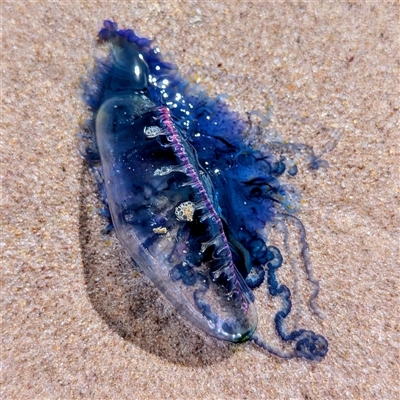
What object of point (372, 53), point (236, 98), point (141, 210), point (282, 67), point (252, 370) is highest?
point (372, 53)

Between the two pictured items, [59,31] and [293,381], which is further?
[59,31]

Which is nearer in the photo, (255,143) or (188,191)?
(188,191)

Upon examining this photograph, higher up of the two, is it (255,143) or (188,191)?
(255,143)

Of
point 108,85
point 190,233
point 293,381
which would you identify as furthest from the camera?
point 108,85

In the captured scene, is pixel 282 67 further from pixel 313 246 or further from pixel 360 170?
pixel 313 246

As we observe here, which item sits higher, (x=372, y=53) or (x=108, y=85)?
(x=372, y=53)

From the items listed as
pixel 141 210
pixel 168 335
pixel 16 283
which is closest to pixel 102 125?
pixel 141 210

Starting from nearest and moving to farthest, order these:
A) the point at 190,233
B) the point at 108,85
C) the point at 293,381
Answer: the point at 190,233
the point at 293,381
the point at 108,85

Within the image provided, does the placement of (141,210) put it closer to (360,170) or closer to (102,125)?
(102,125)
